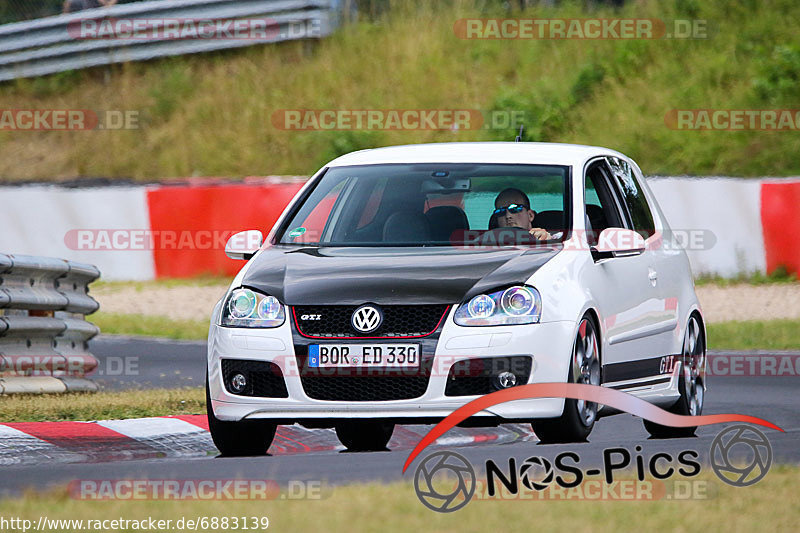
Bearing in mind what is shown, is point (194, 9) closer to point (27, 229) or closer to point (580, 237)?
Result: point (27, 229)

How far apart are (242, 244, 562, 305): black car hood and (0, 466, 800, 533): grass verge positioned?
1352 mm

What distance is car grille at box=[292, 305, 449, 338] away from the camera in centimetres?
745

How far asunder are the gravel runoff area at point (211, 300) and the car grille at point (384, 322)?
10.1m

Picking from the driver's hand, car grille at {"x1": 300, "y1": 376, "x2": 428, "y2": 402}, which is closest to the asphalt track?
car grille at {"x1": 300, "y1": 376, "x2": 428, "y2": 402}

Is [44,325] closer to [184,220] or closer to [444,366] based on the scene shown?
[444,366]

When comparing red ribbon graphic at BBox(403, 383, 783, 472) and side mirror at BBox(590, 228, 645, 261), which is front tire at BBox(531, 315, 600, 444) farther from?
side mirror at BBox(590, 228, 645, 261)

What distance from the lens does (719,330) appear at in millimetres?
16016

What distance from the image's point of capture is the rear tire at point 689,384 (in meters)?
9.31

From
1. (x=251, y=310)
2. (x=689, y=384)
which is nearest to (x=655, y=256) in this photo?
(x=689, y=384)

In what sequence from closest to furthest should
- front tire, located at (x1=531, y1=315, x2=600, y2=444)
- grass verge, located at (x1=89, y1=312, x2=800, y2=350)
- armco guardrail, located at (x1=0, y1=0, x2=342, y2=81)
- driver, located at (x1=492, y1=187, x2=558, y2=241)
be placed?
front tire, located at (x1=531, y1=315, x2=600, y2=444)
driver, located at (x1=492, y1=187, x2=558, y2=241)
grass verge, located at (x1=89, y1=312, x2=800, y2=350)
armco guardrail, located at (x1=0, y1=0, x2=342, y2=81)

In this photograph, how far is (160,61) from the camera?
28766mm

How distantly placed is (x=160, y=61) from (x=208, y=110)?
232 centimetres

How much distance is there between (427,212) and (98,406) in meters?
3.07

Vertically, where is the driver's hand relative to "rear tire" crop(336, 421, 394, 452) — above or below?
above
